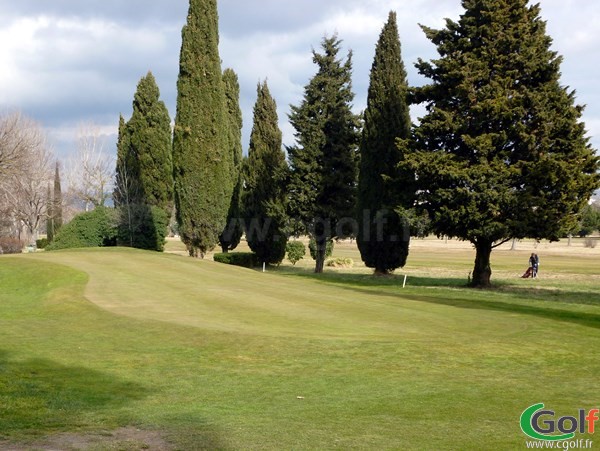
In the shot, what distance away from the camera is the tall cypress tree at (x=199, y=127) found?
146 feet

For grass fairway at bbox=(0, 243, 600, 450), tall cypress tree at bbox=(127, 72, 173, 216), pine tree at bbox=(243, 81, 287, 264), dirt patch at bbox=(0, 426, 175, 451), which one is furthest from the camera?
tall cypress tree at bbox=(127, 72, 173, 216)

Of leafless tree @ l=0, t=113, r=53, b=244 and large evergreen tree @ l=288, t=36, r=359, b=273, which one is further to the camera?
leafless tree @ l=0, t=113, r=53, b=244

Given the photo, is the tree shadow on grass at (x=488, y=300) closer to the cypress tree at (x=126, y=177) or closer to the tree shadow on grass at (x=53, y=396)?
the tree shadow on grass at (x=53, y=396)

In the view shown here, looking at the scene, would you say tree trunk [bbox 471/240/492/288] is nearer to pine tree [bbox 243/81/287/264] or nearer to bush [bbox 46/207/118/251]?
pine tree [bbox 243/81/287/264]

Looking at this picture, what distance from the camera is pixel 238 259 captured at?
49281mm

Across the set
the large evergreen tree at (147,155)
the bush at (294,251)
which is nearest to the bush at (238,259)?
the bush at (294,251)

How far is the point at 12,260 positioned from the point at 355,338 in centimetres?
1931

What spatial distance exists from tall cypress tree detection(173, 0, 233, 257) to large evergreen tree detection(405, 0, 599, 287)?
16444mm

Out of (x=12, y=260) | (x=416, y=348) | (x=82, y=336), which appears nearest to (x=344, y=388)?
(x=416, y=348)

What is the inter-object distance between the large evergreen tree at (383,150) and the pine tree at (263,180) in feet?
32.5

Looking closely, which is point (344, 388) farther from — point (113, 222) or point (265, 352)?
point (113, 222)

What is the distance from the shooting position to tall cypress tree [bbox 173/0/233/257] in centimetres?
4441

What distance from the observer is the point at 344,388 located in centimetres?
1023

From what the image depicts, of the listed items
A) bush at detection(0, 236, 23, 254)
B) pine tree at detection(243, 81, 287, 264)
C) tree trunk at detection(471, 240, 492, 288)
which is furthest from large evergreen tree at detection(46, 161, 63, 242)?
tree trunk at detection(471, 240, 492, 288)
